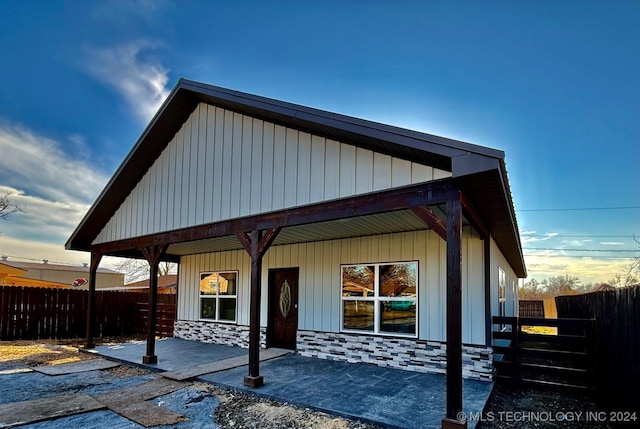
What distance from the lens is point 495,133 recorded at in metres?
11.4

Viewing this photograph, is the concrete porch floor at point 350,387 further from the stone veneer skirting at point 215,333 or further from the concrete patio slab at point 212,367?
the stone veneer skirting at point 215,333

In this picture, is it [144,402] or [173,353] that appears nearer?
[144,402]

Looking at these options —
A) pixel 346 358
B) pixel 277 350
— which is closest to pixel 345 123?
pixel 346 358

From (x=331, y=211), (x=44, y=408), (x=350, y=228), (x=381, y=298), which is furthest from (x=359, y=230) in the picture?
(x=44, y=408)

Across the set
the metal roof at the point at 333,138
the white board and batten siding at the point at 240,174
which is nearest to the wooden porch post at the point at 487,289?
the metal roof at the point at 333,138

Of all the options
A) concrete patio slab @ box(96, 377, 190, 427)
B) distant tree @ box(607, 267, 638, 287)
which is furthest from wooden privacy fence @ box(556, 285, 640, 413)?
distant tree @ box(607, 267, 638, 287)

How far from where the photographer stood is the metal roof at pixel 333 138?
14.5ft

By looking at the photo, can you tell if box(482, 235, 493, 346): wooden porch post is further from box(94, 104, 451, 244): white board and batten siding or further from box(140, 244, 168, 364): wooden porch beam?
box(140, 244, 168, 364): wooden porch beam

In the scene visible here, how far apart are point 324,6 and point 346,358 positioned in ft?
23.1

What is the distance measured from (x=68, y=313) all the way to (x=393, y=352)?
10.8 meters

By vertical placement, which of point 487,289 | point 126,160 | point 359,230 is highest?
point 126,160

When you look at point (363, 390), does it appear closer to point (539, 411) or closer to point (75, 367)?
point (539, 411)

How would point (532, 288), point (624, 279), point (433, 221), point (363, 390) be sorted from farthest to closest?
point (532, 288) < point (624, 279) < point (363, 390) < point (433, 221)

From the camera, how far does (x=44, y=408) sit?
5191 mm
